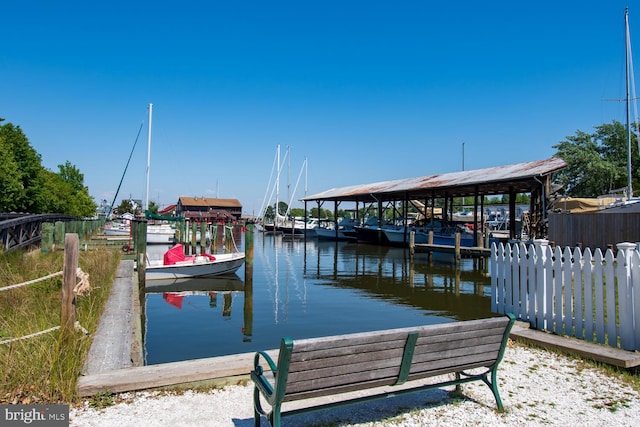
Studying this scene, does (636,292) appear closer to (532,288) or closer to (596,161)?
(532,288)

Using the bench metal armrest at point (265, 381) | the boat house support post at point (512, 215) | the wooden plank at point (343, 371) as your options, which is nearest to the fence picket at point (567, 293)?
the wooden plank at point (343, 371)

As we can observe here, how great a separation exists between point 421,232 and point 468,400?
33.1 metres

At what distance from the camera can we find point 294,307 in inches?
523

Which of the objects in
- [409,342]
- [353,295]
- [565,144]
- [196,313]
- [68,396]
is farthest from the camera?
[565,144]

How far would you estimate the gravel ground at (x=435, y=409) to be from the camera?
3881mm

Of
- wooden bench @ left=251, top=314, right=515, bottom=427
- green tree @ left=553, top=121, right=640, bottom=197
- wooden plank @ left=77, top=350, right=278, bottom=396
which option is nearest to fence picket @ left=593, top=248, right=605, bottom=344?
wooden bench @ left=251, top=314, right=515, bottom=427

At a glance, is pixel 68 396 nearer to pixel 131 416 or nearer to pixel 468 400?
pixel 131 416

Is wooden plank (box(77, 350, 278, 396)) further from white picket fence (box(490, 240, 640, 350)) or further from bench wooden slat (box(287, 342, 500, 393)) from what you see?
white picket fence (box(490, 240, 640, 350))

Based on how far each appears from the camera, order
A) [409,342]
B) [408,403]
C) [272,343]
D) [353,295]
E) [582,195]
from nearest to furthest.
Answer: [409,342], [408,403], [272,343], [353,295], [582,195]

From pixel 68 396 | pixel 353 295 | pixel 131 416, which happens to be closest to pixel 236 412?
pixel 131 416

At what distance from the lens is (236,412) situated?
13.4 ft

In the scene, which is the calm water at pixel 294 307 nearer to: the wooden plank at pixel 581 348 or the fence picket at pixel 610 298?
the wooden plank at pixel 581 348

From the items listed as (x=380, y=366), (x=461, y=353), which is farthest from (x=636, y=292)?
(x=380, y=366)

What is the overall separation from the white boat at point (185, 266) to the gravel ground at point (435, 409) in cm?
1291
